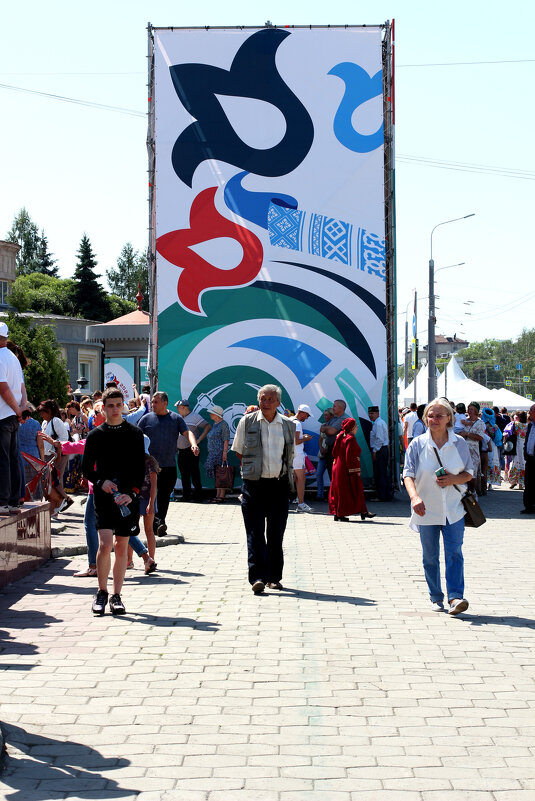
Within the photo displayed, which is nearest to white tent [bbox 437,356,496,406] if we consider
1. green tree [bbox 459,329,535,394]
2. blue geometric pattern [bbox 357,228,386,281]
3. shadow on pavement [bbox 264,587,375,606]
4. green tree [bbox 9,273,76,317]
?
blue geometric pattern [bbox 357,228,386,281]

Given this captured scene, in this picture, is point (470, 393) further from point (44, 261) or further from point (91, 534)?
point (44, 261)

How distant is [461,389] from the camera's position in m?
42.8

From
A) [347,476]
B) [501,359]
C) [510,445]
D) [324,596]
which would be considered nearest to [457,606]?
[324,596]

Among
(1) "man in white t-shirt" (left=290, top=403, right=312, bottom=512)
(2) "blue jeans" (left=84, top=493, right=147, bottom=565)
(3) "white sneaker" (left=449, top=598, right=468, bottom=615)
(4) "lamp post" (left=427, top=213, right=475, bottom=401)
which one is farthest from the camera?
(4) "lamp post" (left=427, top=213, right=475, bottom=401)

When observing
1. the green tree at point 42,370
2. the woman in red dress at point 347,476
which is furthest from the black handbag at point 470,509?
the green tree at point 42,370

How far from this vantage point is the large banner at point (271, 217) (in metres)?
19.7

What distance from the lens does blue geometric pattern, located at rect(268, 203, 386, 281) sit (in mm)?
19734

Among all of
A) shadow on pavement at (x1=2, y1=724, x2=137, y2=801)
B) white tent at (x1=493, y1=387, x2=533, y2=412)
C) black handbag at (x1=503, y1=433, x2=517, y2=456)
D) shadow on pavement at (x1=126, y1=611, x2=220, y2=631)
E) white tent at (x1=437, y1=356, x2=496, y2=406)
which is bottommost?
shadow on pavement at (x1=126, y1=611, x2=220, y2=631)

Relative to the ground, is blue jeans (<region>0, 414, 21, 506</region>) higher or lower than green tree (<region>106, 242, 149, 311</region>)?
lower

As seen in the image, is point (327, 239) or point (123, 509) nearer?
point (123, 509)

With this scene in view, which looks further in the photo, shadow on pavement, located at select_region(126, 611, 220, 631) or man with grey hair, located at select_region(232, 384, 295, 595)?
man with grey hair, located at select_region(232, 384, 295, 595)

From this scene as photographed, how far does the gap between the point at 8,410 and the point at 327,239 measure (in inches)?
469

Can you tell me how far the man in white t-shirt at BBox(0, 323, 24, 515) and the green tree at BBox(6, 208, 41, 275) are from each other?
95690 mm

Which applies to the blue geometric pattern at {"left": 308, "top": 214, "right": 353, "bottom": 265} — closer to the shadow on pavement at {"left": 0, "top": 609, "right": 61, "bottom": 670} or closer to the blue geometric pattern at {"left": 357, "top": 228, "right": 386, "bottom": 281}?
the blue geometric pattern at {"left": 357, "top": 228, "right": 386, "bottom": 281}
